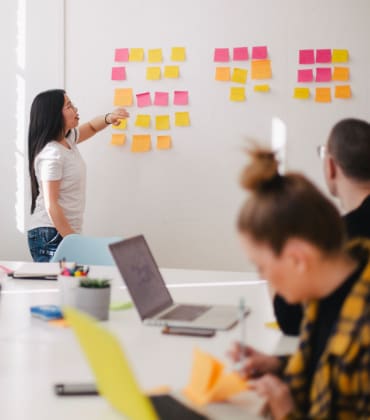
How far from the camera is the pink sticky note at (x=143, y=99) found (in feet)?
13.4

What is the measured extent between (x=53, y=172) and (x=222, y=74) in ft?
3.53

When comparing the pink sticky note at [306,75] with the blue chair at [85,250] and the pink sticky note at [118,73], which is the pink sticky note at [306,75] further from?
the blue chair at [85,250]

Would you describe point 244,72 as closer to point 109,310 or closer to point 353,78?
point 353,78

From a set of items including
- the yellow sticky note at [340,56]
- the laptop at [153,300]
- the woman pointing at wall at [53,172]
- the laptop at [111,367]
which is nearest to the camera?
the laptop at [111,367]

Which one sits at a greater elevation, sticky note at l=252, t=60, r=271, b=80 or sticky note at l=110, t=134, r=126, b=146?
sticky note at l=252, t=60, r=271, b=80

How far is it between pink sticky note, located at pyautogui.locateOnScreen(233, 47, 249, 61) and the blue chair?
137 centimetres

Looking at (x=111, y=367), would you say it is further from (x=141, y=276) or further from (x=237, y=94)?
(x=237, y=94)

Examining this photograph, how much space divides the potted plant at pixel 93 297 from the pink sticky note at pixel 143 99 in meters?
2.21

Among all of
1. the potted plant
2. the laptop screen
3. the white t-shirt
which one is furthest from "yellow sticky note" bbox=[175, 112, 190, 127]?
the potted plant

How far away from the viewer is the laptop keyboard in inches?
79.8

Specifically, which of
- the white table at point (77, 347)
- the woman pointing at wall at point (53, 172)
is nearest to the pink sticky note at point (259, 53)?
the woman pointing at wall at point (53, 172)

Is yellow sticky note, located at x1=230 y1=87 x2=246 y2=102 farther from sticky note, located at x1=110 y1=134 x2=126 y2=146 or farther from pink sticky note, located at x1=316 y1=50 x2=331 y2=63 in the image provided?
sticky note, located at x1=110 y1=134 x2=126 y2=146

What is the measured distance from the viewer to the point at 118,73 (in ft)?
13.5

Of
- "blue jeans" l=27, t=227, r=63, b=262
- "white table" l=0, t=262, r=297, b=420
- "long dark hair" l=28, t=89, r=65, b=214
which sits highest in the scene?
"long dark hair" l=28, t=89, r=65, b=214
